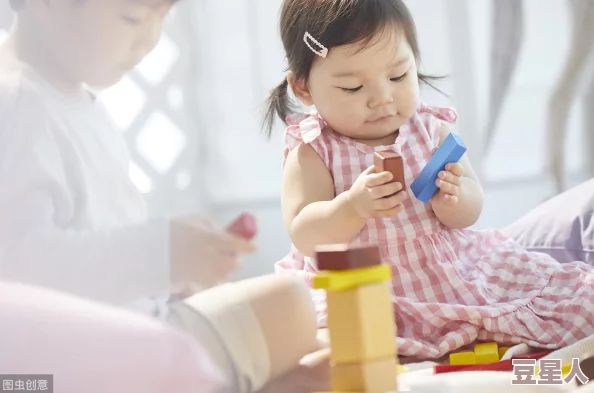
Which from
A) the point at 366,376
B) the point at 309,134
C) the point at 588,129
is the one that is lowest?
the point at 366,376

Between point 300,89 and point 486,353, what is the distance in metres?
0.38

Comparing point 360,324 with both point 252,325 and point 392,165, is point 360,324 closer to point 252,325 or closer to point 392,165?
point 252,325

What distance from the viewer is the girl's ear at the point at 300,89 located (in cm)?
100

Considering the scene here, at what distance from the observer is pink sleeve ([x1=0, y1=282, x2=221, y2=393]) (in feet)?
1.82

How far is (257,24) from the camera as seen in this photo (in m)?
0.88

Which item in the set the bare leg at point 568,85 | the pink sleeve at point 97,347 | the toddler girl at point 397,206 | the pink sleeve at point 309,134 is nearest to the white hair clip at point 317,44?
the toddler girl at point 397,206

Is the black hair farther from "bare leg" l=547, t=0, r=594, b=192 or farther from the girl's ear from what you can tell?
"bare leg" l=547, t=0, r=594, b=192

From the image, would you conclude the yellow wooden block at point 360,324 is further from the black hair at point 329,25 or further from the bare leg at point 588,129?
the bare leg at point 588,129

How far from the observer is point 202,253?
1.83ft

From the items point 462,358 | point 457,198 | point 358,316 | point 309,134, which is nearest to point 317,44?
point 309,134

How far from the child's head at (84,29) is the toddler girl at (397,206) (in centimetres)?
33

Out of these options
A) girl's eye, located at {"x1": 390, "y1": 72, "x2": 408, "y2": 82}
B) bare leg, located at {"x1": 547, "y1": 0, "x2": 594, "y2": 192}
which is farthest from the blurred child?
bare leg, located at {"x1": 547, "y1": 0, "x2": 594, "y2": 192}

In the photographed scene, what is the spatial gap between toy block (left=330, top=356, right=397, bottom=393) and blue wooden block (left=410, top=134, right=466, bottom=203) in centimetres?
35

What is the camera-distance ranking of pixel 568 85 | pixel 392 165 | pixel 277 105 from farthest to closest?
1. pixel 568 85
2. pixel 277 105
3. pixel 392 165
